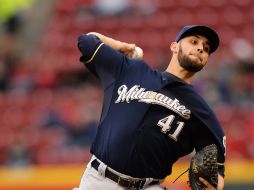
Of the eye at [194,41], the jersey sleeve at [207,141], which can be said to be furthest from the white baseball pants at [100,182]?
the eye at [194,41]

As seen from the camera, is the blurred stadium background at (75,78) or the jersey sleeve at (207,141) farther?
the blurred stadium background at (75,78)

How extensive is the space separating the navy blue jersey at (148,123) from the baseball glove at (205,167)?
8 centimetres

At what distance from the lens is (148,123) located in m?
4.11

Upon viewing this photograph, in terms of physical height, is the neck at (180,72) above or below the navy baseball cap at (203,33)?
below

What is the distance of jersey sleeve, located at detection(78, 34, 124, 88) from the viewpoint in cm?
421

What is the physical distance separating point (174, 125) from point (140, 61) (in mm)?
470

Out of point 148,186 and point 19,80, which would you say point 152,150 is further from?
point 19,80

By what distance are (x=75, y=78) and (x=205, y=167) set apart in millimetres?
6379

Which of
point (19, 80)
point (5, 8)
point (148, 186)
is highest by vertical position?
point (5, 8)

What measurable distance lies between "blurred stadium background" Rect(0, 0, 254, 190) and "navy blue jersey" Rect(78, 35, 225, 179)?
3.22 metres

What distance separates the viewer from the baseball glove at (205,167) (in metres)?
3.99

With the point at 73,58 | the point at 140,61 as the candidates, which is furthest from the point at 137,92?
the point at 73,58

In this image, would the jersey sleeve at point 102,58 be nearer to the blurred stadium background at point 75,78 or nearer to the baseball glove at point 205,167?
the baseball glove at point 205,167

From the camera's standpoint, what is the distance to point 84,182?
421cm
